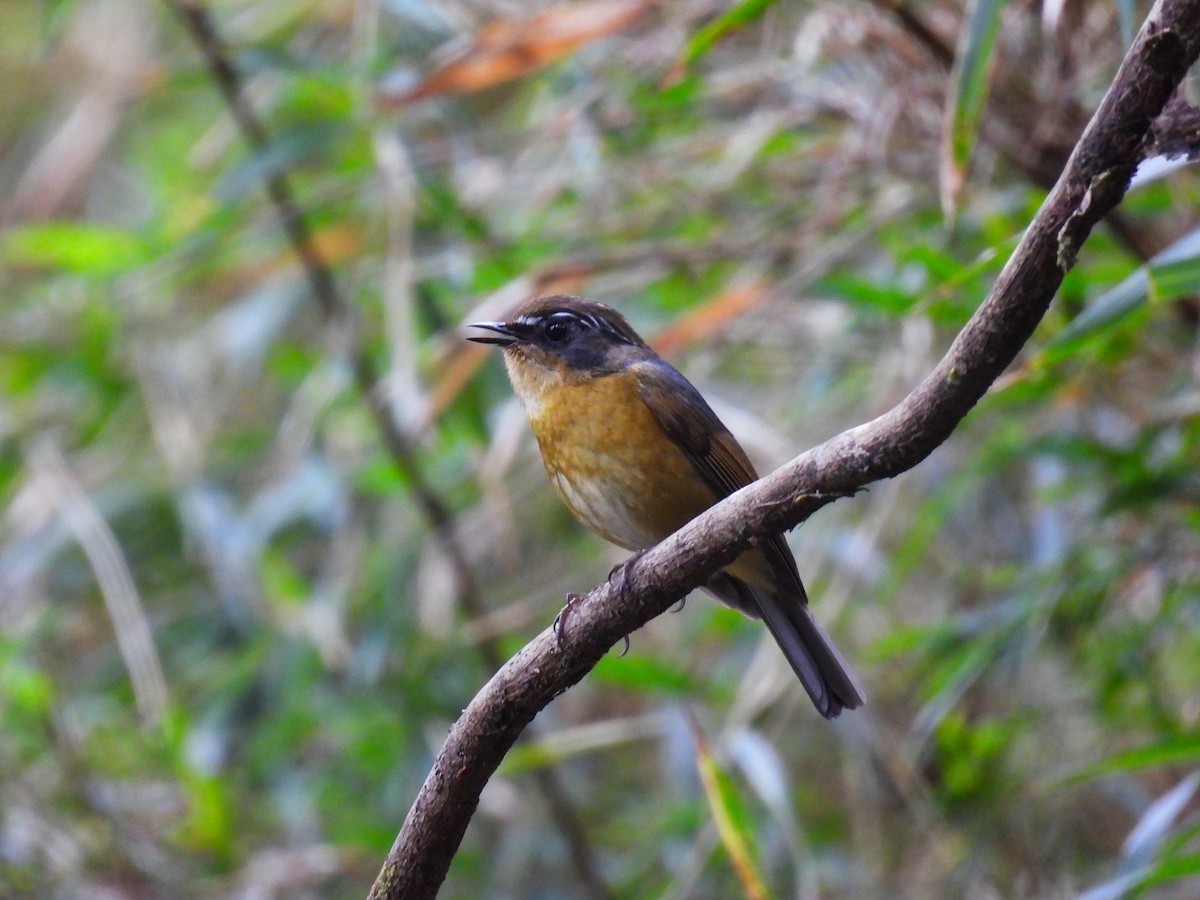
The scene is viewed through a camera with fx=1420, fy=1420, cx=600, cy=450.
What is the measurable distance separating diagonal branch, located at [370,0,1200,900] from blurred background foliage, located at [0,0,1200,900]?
107 centimetres

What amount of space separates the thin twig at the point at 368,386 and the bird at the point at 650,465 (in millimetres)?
1272

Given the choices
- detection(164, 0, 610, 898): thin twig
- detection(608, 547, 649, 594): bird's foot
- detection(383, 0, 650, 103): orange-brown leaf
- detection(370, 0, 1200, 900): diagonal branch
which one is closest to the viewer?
detection(370, 0, 1200, 900): diagonal branch

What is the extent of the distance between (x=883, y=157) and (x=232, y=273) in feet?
8.65

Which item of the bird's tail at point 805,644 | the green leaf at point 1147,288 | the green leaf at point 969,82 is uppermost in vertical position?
the green leaf at point 969,82

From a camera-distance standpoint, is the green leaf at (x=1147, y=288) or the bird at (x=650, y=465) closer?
the green leaf at (x=1147, y=288)

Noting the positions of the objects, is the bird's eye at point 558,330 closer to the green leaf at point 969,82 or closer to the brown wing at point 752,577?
the brown wing at point 752,577

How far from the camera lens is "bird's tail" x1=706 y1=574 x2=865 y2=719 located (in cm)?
318

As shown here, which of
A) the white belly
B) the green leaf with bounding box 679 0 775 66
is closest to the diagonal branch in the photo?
the white belly

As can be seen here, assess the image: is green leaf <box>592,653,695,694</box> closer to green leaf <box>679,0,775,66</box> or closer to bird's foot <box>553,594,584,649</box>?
bird's foot <box>553,594,584,649</box>

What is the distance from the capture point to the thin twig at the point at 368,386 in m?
4.53

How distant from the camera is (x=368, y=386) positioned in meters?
4.79

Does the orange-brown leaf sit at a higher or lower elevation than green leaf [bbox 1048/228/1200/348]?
higher

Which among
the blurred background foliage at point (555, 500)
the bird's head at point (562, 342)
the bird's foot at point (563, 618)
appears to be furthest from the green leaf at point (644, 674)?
the bird's foot at point (563, 618)

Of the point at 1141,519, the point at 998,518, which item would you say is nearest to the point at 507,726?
the point at 1141,519
